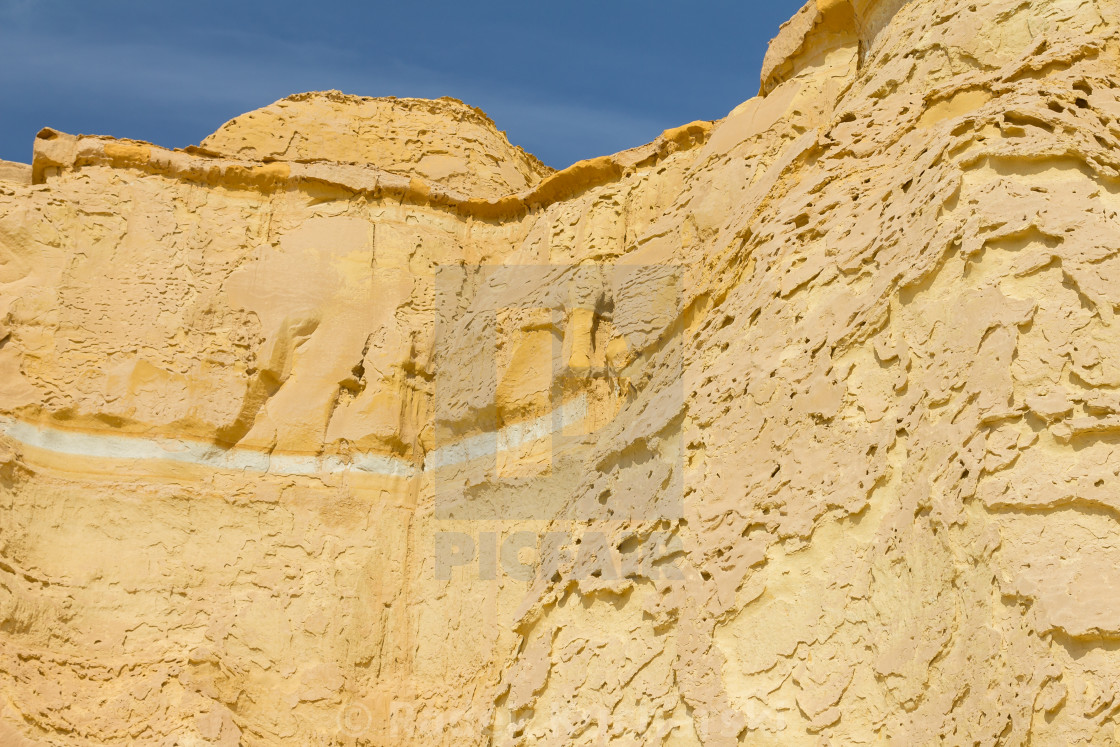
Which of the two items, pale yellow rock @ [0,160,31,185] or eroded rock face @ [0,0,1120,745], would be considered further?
pale yellow rock @ [0,160,31,185]

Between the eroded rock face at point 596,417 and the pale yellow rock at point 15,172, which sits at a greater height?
the pale yellow rock at point 15,172

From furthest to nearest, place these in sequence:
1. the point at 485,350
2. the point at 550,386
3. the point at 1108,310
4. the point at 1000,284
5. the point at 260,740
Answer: the point at 485,350
the point at 550,386
the point at 260,740
the point at 1000,284
the point at 1108,310

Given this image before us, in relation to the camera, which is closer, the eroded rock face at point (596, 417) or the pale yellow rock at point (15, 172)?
the eroded rock face at point (596, 417)

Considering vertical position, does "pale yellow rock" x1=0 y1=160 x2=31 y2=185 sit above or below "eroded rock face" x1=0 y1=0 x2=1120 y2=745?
above

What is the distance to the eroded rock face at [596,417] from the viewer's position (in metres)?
4.89

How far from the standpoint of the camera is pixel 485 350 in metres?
10.8

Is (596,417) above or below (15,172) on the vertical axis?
below

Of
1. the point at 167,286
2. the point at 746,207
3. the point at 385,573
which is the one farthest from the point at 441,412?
the point at 746,207

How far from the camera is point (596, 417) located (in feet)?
31.9

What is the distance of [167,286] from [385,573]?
10.5 feet

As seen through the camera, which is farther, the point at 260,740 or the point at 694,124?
the point at 694,124

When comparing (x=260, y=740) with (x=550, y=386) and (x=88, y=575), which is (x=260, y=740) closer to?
(x=88, y=575)

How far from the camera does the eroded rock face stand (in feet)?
16.0

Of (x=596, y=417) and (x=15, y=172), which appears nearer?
(x=596, y=417)
